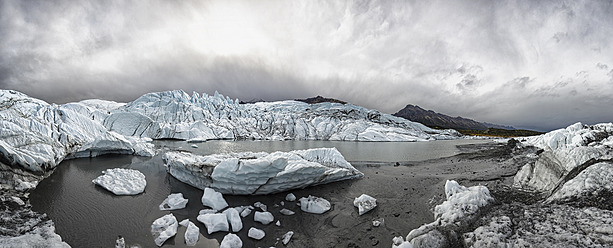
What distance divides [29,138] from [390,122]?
70258mm

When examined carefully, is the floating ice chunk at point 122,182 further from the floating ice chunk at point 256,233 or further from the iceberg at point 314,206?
the iceberg at point 314,206

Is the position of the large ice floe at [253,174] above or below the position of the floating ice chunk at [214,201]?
above

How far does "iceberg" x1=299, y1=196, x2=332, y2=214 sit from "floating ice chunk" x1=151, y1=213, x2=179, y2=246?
4089 mm

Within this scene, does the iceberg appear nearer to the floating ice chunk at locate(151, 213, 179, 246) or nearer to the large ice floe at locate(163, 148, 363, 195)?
the large ice floe at locate(163, 148, 363, 195)

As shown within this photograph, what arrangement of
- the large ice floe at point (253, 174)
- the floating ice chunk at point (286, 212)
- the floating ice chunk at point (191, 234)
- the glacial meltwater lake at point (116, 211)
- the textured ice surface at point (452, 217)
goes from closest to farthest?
the textured ice surface at point (452, 217) < the floating ice chunk at point (191, 234) < the glacial meltwater lake at point (116, 211) < the floating ice chunk at point (286, 212) < the large ice floe at point (253, 174)

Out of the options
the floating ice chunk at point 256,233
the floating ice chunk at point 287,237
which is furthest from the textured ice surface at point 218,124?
the floating ice chunk at point 287,237

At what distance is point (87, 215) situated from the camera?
23.5 feet

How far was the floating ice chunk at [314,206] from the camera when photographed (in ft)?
25.2

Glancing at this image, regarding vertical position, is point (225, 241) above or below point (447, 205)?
below

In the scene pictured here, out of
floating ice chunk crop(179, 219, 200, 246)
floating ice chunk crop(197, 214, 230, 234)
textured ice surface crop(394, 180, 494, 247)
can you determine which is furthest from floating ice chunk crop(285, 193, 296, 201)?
textured ice surface crop(394, 180, 494, 247)

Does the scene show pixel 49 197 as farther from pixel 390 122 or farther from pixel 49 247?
pixel 390 122

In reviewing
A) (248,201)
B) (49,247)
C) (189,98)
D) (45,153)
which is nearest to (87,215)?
(49,247)

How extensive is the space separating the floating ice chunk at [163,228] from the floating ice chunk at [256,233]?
216cm

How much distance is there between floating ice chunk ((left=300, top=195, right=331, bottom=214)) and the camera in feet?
25.2
